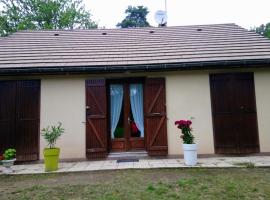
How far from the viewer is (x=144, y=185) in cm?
414

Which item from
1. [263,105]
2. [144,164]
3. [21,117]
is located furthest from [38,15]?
[263,105]

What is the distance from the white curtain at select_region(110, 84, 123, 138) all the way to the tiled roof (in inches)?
33.2

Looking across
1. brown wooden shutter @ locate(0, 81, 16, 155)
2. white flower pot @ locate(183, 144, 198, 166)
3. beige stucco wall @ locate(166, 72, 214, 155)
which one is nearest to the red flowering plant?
white flower pot @ locate(183, 144, 198, 166)

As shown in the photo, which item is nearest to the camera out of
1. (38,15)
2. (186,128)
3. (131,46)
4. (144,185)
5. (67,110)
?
(144,185)

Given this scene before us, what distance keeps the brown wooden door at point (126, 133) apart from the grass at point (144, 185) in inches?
69.7

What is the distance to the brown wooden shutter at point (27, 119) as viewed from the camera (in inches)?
255

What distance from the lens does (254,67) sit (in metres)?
6.71

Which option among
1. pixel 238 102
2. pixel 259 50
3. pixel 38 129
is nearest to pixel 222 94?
pixel 238 102

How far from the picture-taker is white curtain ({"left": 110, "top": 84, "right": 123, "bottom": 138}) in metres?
7.05

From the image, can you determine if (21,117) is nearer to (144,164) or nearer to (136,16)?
(144,164)

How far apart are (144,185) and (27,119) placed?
169 inches

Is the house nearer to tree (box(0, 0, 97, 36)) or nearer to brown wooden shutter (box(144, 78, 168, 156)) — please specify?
brown wooden shutter (box(144, 78, 168, 156))

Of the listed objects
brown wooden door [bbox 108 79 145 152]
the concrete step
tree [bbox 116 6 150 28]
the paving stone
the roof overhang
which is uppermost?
tree [bbox 116 6 150 28]

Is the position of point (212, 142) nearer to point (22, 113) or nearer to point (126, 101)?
point (126, 101)
